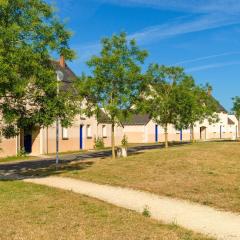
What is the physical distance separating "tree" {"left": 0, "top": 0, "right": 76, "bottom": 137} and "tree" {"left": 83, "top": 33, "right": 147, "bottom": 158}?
7.90 metres

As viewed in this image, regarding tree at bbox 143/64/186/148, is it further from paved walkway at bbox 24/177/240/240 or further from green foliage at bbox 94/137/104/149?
paved walkway at bbox 24/177/240/240

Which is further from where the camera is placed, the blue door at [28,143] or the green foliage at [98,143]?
the green foliage at [98,143]

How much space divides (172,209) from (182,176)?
668 cm

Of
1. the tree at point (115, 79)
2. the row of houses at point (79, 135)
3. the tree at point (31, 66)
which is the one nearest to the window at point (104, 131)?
the row of houses at point (79, 135)

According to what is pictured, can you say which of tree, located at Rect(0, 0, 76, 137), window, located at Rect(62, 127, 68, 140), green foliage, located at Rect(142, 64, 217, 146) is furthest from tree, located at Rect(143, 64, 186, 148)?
tree, located at Rect(0, 0, 76, 137)

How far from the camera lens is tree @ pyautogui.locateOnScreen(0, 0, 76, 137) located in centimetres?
1534

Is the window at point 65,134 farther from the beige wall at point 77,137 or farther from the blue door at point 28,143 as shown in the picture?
the blue door at point 28,143

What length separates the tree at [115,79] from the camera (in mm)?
25797

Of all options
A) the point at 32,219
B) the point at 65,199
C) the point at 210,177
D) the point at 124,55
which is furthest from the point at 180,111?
the point at 32,219

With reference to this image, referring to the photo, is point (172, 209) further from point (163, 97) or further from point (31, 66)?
point (163, 97)

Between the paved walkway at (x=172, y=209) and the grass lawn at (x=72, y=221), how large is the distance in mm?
524

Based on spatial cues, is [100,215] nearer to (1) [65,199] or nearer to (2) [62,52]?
(1) [65,199]

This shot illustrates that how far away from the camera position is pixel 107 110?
84.9 feet

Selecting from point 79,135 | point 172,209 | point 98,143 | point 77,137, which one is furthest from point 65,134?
point 172,209
